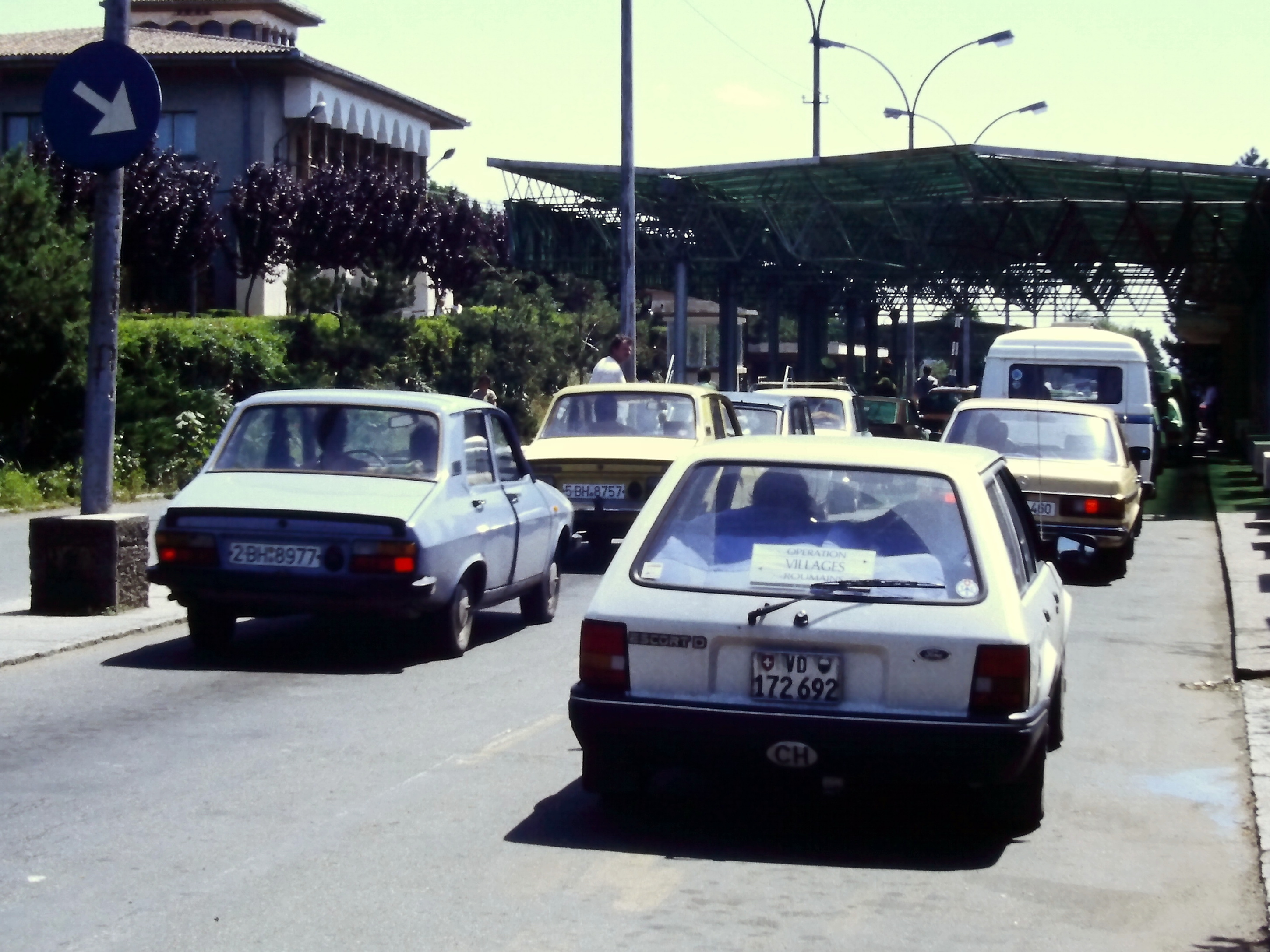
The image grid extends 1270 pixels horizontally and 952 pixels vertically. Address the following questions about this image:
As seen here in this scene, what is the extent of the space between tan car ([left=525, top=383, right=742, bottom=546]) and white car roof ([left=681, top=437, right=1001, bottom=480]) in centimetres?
779

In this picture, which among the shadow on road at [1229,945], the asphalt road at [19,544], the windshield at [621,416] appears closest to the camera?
the shadow on road at [1229,945]

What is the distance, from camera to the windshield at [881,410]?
33.9m

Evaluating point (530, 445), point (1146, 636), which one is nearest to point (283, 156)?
point (530, 445)

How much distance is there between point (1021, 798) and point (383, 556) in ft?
14.6

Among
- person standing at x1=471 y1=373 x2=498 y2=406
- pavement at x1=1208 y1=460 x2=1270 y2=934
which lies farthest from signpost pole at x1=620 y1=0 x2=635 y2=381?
pavement at x1=1208 y1=460 x2=1270 y2=934

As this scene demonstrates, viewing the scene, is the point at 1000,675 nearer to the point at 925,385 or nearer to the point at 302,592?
the point at 302,592

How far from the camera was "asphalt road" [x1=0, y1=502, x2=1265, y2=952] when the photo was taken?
5.38 m

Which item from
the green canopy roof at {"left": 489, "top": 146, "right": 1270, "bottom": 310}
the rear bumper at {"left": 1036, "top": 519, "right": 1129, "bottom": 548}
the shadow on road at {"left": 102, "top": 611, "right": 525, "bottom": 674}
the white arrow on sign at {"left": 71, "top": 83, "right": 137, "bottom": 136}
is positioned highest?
the green canopy roof at {"left": 489, "top": 146, "right": 1270, "bottom": 310}

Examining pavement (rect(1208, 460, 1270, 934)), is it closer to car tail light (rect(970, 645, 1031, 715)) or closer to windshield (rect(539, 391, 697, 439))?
car tail light (rect(970, 645, 1031, 715))

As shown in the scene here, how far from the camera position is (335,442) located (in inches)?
427

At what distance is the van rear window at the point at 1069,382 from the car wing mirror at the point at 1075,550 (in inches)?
623

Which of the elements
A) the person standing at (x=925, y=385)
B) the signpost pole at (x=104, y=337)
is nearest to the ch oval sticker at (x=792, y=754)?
the signpost pole at (x=104, y=337)

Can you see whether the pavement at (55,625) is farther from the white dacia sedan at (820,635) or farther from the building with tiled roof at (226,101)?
the building with tiled roof at (226,101)

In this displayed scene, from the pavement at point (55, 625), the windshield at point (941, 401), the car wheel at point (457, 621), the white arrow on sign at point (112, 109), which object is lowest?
the pavement at point (55, 625)
